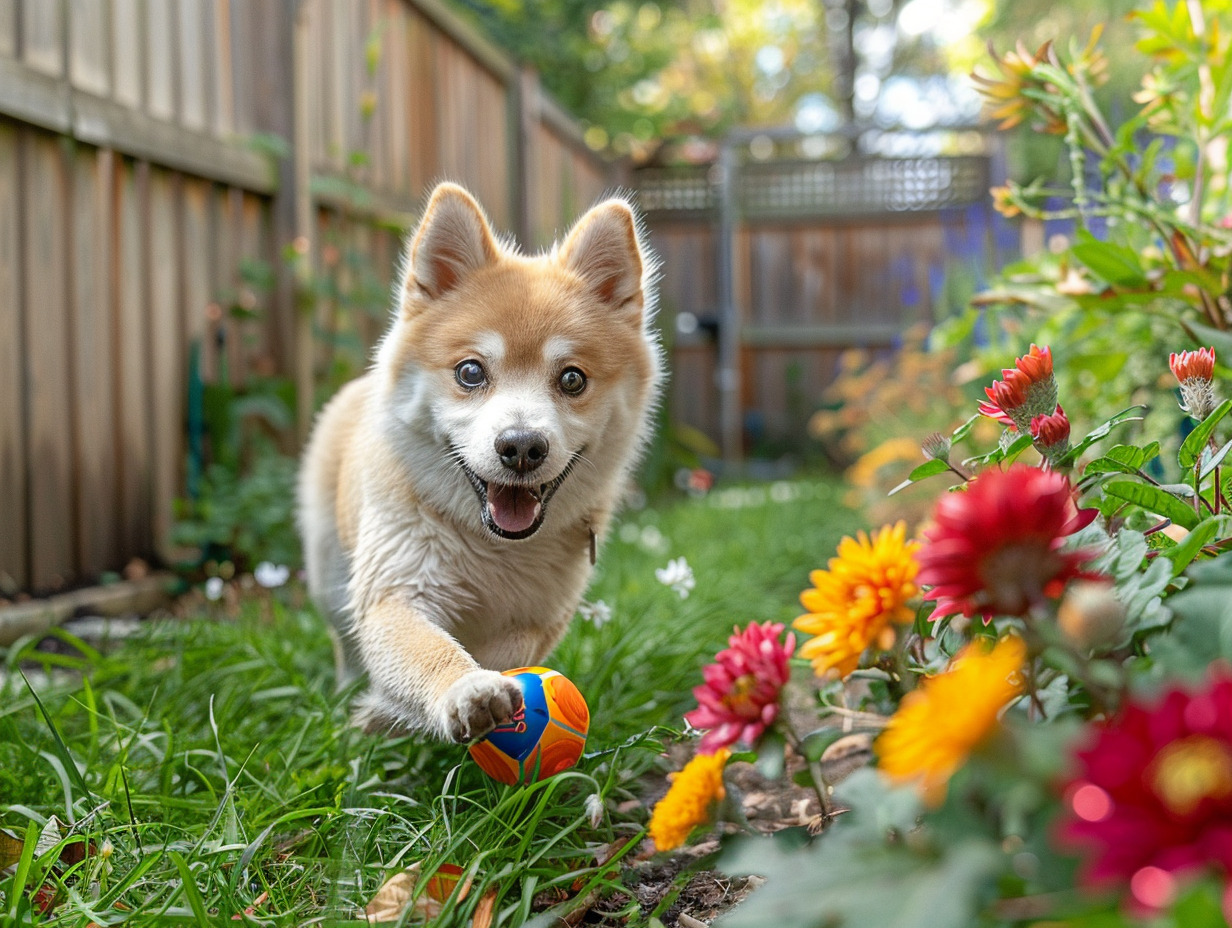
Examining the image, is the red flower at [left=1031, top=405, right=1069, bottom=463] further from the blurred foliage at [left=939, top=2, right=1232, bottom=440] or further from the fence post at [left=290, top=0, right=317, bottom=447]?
the fence post at [left=290, top=0, right=317, bottom=447]

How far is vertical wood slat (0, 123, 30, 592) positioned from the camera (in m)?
2.98

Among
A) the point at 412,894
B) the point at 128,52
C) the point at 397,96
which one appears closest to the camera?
the point at 412,894

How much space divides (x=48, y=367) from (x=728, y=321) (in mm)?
6879

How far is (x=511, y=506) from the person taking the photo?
203cm

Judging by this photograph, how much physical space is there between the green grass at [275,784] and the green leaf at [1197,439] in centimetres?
94

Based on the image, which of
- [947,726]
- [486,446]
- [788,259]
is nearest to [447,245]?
[486,446]

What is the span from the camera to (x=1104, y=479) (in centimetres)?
130

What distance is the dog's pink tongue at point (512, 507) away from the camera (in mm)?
2014

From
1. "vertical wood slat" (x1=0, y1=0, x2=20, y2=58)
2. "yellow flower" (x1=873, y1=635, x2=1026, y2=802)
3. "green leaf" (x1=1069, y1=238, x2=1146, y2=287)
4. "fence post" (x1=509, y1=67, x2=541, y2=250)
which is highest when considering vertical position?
"fence post" (x1=509, y1=67, x2=541, y2=250)

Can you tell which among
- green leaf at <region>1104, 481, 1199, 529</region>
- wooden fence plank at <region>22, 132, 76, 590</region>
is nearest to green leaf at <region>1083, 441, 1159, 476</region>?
green leaf at <region>1104, 481, 1199, 529</region>

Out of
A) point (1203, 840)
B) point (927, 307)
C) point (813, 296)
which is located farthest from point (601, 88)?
point (1203, 840)

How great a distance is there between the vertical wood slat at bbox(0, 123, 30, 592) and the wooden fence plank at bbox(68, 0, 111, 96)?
394mm

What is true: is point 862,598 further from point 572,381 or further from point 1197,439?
point 572,381

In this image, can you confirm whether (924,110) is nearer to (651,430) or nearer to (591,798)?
(651,430)
